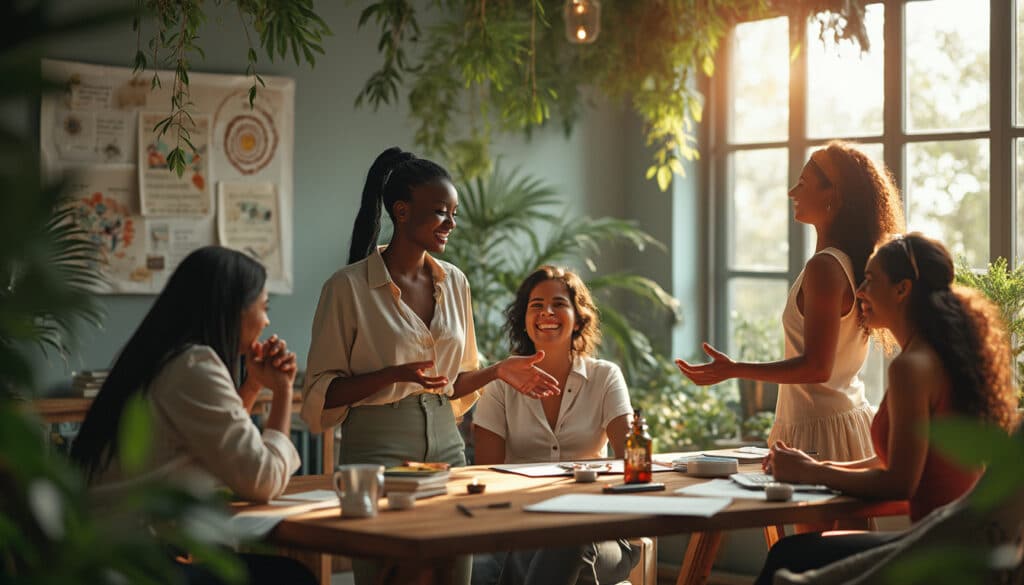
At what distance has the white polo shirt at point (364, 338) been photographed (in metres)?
3.22

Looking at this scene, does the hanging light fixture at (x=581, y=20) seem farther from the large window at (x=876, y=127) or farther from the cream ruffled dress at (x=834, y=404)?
the cream ruffled dress at (x=834, y=404)

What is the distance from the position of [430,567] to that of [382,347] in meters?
0.82

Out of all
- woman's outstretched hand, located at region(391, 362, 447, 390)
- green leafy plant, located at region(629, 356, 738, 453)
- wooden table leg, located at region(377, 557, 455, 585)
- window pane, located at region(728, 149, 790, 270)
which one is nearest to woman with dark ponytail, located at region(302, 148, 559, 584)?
woman's outstretched hand, located at region(391, 362, 447, 390)

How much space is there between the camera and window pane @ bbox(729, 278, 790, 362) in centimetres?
664

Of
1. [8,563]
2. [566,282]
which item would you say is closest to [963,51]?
[566,282]

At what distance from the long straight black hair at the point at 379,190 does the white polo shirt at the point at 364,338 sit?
0.37 feet

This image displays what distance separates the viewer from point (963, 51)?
5922 millimetres

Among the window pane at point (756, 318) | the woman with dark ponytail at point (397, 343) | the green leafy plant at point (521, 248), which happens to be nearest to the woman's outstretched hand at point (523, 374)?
the woman with dark ponytail at point (397, 343)

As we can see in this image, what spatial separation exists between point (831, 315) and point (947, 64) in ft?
10.7

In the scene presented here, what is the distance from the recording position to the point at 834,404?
3.40 metres

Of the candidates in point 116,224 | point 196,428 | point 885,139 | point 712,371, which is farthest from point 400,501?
point 885,139

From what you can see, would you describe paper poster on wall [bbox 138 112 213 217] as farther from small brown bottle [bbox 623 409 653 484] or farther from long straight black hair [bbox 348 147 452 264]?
small brown bottle [bbox 623 409 653 484]

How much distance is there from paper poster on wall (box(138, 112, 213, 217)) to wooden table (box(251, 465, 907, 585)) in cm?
301

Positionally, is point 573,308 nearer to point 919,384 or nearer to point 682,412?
point 919,384
